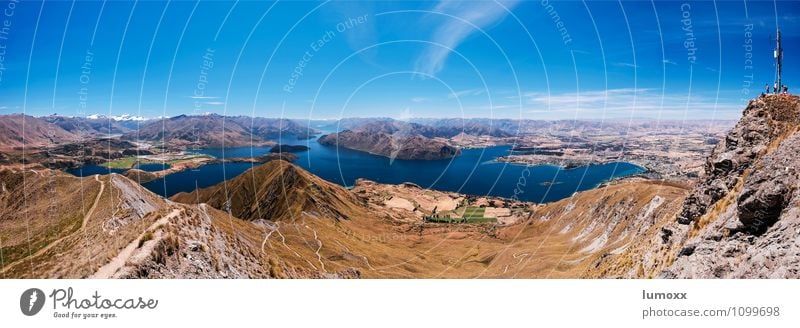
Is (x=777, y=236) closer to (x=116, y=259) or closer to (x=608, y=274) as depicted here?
(x=608, y=274)

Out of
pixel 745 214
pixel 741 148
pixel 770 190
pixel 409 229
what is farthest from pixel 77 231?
pixel 409 229

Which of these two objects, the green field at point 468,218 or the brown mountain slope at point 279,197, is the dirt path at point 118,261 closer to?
the brown mountain slope at point 279,197

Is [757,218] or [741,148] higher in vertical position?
[741,148]

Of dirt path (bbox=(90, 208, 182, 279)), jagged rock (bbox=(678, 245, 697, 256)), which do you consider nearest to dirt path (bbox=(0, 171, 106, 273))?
dirt path (bbox=(90, 208, 182, 279))

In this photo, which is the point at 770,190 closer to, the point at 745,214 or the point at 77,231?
the point at 745,214

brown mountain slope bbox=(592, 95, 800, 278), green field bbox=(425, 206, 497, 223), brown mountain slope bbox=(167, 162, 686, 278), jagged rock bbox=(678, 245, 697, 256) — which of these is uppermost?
brown mountain slope bbox=(592, 95, 800, 278)

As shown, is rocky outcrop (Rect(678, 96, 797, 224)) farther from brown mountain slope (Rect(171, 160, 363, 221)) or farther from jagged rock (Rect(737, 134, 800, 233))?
brown mountain slope (Rect(171, 160, 363, 221))

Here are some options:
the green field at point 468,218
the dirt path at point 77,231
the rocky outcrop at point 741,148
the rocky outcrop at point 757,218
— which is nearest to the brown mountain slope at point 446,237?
the green field at point 468,218
